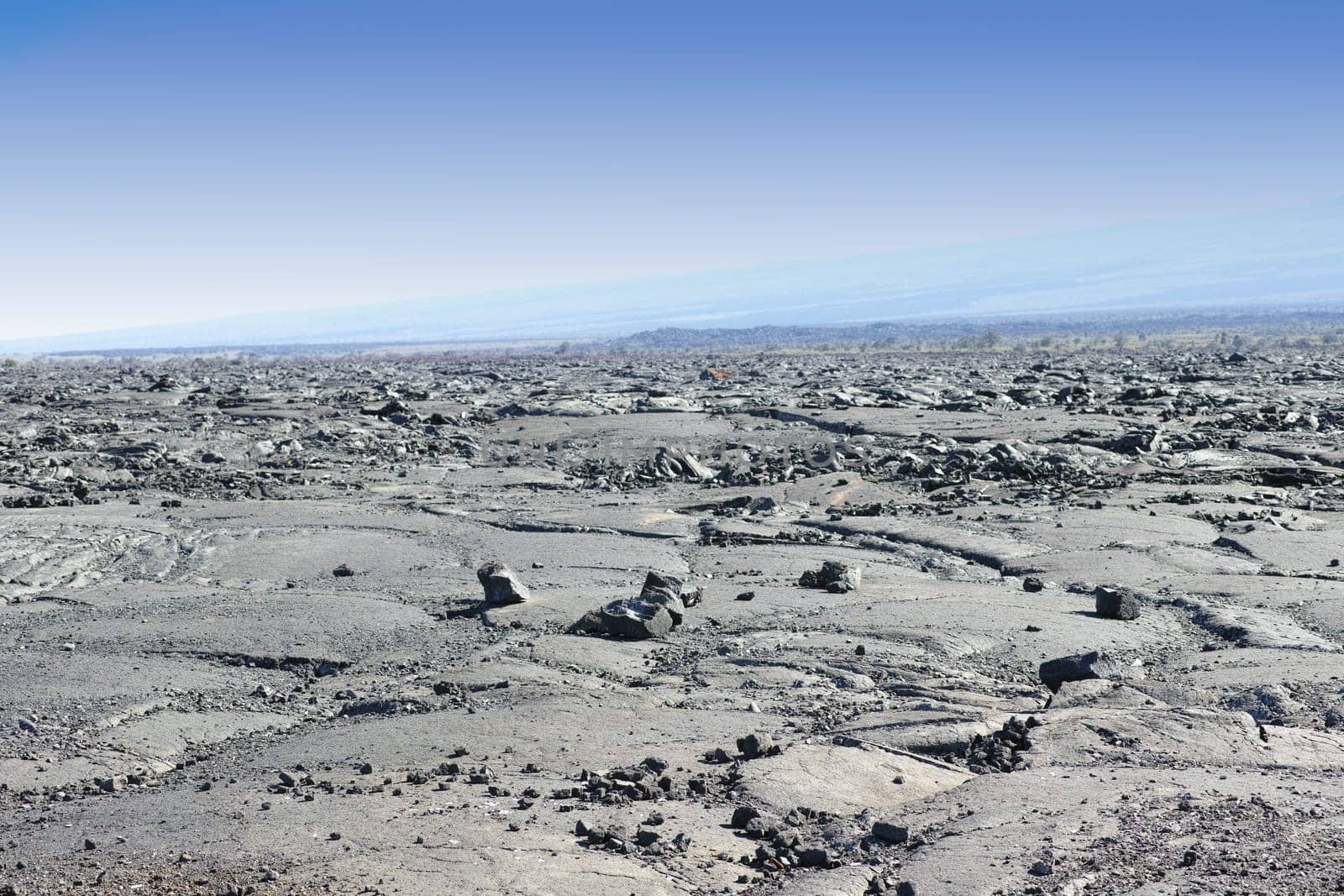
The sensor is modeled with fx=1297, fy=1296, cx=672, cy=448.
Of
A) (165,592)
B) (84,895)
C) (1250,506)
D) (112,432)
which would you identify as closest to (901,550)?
(1250,506)

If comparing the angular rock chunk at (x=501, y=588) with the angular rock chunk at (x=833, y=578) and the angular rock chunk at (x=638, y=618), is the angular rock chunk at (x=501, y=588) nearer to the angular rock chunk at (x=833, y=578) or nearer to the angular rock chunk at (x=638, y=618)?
the angular rock chunk at (x=638, y=618)

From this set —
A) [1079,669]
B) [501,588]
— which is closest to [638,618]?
[501,588]

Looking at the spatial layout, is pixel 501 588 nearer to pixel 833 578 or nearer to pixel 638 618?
pixel 638 618

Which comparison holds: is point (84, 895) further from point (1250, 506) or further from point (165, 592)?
point (1250, 506)

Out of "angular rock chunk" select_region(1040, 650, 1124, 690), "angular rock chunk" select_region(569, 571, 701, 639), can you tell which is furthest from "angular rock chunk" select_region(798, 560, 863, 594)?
"angular rock chunk" select_region(1040, 650, 1124, 690)

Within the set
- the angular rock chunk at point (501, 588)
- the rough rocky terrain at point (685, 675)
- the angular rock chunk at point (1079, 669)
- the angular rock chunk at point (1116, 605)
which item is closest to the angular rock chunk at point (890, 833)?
the rough rocky terrain at point (685, 675)

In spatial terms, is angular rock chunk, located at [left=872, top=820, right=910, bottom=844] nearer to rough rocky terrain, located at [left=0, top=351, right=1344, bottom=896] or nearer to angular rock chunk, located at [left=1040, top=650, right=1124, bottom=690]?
rough rocky terrain, located at [left=0, top=351, right=1344, bottom=896]
